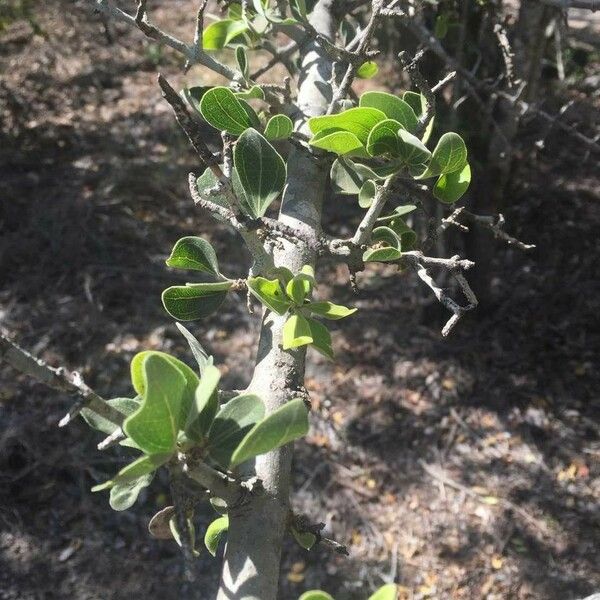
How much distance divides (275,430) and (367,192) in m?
0.32

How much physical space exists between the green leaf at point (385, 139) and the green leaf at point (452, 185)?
67 mm

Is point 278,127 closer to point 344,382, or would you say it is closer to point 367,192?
point 367,192

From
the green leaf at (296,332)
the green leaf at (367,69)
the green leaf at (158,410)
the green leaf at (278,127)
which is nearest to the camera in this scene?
the green leaf at (158,410)

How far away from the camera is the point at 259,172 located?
59 cm

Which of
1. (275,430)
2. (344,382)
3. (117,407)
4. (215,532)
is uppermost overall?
(275,430)

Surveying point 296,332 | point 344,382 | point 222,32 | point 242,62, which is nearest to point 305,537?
point 296,332

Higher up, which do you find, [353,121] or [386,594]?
[353,121]

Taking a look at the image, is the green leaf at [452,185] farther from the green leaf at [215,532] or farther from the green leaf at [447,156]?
the green leaf at [215,532]

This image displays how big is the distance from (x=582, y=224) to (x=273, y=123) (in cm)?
304

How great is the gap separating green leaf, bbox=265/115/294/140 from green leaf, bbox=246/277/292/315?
0.52ft

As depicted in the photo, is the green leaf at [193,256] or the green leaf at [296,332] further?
the green leaf at [193,256]

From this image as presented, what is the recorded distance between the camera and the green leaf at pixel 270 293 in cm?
52

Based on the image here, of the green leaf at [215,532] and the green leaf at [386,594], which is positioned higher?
the green leaf at [386,594]

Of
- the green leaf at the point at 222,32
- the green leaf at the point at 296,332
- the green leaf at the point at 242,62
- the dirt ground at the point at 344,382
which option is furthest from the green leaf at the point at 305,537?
the dirt ground at the point at 344,382
